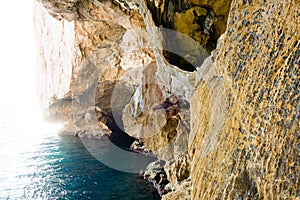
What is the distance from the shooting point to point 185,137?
28.5 m

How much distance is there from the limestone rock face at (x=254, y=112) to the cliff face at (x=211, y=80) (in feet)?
0.09

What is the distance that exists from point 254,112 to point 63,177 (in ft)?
94.0

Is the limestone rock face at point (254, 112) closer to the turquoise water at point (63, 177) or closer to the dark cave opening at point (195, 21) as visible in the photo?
the dark cave opening at point (195, 21)

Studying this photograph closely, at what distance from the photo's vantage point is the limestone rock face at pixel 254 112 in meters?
6.56

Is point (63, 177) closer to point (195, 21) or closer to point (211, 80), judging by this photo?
point (195, 21)

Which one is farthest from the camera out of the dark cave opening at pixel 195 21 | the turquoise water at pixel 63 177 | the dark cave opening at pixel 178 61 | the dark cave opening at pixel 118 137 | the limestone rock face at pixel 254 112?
the dark cave opening at pixel 118 137

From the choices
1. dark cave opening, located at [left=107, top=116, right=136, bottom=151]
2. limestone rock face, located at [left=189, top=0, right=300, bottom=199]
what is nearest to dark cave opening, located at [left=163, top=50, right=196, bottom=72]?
limestone rock face, located at [left=189, top=0, right=300, bottom=199]

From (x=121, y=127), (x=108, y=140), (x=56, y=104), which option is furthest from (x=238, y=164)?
(x=56, y=104)

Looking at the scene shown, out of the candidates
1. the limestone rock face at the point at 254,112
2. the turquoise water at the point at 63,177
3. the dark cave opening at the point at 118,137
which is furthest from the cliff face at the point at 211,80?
the dark cave opening at the point at 118,137

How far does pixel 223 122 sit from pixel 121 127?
4822 centimetres

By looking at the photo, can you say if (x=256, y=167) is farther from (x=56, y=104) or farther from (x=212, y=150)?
(x=56, y=104)

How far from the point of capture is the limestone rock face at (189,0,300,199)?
258 inches

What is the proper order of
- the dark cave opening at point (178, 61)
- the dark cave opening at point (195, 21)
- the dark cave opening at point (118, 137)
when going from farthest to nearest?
the dark cave opening at point (118, 137)
the dark cave opening at point (178, 61)
the dark cave opening at point (195, 21)

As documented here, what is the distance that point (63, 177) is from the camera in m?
31.3
